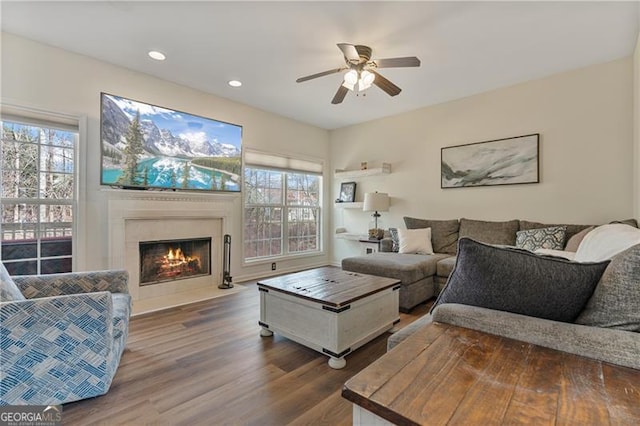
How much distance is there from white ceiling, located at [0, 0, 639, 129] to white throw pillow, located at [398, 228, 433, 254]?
1944 millimetres

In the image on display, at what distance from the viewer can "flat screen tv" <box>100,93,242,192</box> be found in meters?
3.20

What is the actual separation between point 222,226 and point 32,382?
107 inches

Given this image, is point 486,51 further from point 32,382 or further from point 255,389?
point 32,382

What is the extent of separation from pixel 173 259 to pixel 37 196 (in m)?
1.50

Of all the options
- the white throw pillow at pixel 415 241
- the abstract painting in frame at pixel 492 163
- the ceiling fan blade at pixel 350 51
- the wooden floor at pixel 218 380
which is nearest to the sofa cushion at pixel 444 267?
the white throw pillow at pixel 415 241

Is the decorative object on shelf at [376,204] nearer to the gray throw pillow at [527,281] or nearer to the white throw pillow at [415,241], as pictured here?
the white throw pillow at [415,241]

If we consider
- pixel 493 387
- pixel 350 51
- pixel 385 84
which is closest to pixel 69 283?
pixel 493 387

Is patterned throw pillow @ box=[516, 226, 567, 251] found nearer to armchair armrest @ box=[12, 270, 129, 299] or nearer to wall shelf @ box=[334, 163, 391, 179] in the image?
wall shelf @ box=[334, 163, 391, 179]

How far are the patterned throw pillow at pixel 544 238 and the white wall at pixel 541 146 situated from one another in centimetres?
41

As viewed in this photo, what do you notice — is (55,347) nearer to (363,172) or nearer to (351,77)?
(351,77)

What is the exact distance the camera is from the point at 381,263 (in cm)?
332

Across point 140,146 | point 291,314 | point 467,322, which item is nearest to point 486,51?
point 467,322

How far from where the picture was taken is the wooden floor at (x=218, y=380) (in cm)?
156

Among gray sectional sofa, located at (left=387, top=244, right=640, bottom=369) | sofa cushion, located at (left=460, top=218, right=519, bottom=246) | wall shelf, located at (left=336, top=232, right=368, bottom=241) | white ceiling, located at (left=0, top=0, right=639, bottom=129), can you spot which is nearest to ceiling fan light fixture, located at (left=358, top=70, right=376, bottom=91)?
white ceiling, located at (left=0, top=0, right=639, bottom=129)
